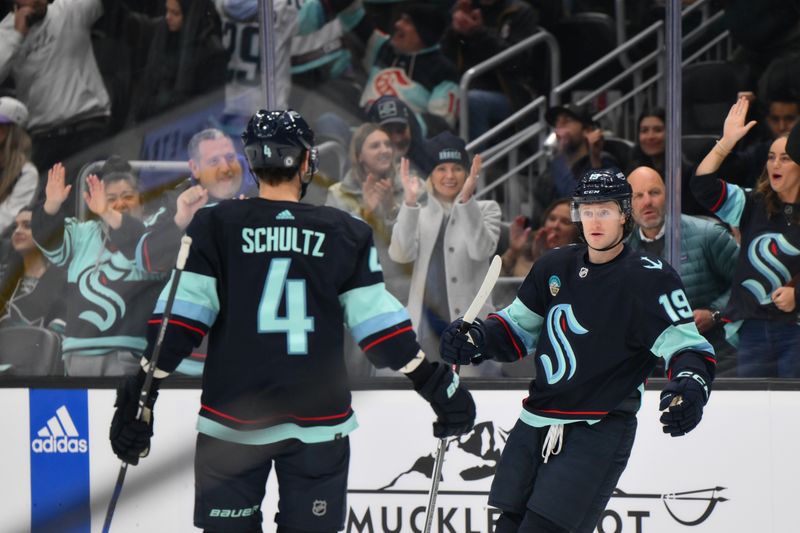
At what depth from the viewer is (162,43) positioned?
4398mm

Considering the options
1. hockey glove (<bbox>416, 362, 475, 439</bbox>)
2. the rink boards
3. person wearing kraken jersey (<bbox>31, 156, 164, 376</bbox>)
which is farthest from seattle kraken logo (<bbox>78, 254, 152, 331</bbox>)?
hockey glove (<bbox>416, 362, 475, 439</bbox>)

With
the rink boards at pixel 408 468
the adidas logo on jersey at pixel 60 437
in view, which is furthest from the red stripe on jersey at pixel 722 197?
the adidas logo on jersey at pixel 60 437

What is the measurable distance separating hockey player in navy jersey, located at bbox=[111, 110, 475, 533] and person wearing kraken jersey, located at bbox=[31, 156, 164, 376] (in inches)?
54.3

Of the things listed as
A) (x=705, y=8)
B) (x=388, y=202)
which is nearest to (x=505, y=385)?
(x=388, y=202)

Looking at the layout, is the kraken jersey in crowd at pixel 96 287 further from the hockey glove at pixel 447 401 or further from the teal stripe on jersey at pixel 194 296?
the hockey glove at pixel 447 401

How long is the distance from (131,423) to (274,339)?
0.40 m

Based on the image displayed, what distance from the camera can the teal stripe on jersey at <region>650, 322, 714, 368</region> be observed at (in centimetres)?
294

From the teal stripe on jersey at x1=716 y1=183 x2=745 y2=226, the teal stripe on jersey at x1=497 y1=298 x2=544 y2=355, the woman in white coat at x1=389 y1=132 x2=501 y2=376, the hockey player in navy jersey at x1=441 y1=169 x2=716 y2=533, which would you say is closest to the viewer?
the hockey player in navy jersey at x1=441 y1=169 x2=716 y2=533

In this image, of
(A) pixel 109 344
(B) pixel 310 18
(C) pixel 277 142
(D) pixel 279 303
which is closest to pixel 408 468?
(A) pixel 109 344

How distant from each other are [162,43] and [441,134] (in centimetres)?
106

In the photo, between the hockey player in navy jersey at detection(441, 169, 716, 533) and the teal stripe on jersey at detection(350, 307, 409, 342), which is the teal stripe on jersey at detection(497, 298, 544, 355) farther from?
the teal stripe on jersey at detection(350, 307, 409, 342)

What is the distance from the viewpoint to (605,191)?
10.00 feet

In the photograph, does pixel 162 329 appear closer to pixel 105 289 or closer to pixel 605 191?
pixel 605 191

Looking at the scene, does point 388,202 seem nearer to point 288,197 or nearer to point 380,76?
point 380,76
